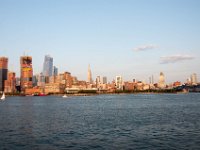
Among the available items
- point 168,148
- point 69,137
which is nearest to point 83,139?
point 69,137

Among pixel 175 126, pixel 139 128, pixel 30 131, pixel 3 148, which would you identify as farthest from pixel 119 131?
pixel 3 148

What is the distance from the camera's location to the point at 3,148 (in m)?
35.2

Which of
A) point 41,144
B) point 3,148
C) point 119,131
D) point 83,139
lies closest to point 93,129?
point 119,131

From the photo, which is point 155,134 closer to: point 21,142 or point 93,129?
point 93,129

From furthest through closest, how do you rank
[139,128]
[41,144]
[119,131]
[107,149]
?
[139,128]
[119,131]
[41,144]
[107,149]

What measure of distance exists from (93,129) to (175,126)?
14.2m

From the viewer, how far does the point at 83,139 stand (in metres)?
39.7

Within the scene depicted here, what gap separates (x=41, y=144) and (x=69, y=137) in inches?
207

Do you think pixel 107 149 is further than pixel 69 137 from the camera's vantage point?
No

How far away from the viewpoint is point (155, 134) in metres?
42.6

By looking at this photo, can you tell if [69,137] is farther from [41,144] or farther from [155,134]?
[155,134]

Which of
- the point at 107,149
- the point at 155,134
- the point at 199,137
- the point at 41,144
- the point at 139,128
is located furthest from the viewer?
the point at 139,128

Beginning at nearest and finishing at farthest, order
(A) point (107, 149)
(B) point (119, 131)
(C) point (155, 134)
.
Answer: (A) point (107, 149) → (C) point (155, 134) → (B) point (119, 131)

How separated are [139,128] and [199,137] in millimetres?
11345
